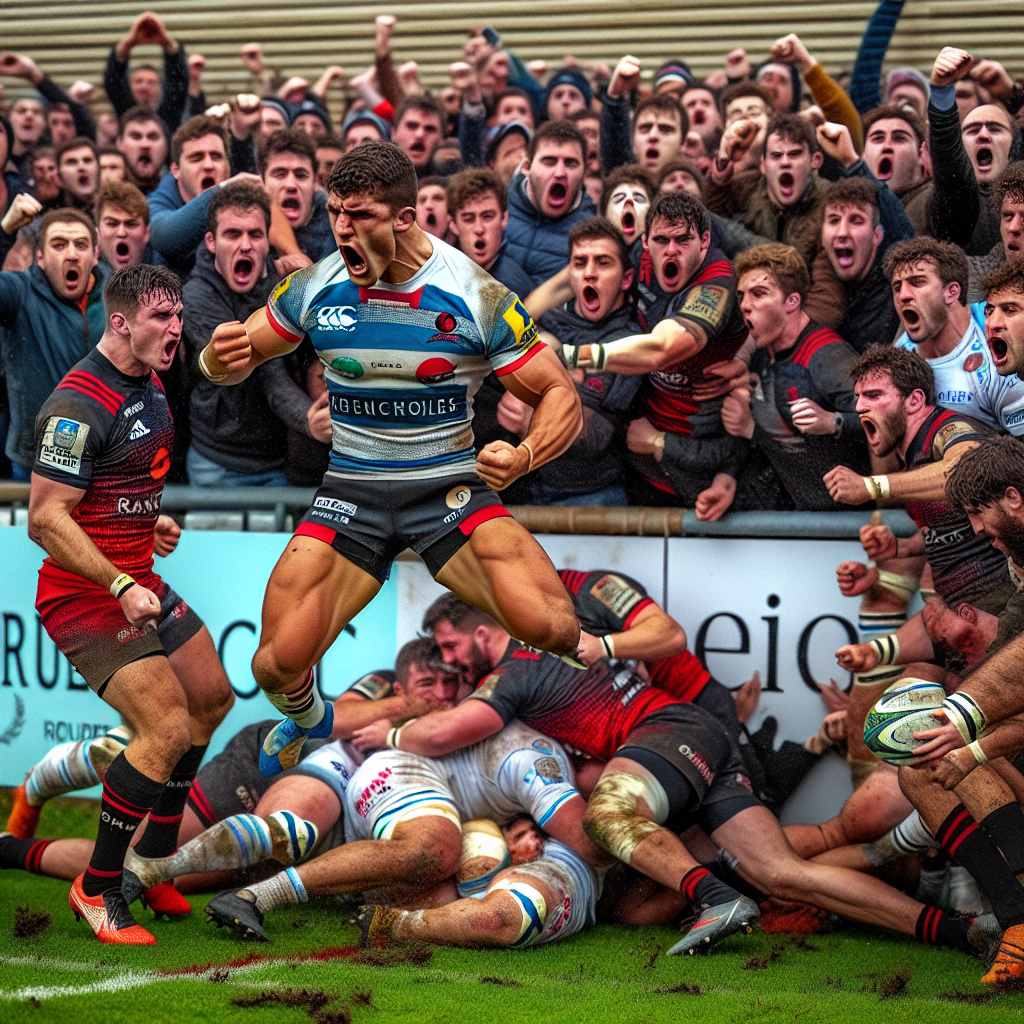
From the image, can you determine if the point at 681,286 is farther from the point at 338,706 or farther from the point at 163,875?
the point at 163,875

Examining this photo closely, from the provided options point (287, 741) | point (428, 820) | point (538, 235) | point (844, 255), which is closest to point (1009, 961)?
point (428, 820)

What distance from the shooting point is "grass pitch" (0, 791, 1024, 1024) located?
4406mm

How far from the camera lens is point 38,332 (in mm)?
7129

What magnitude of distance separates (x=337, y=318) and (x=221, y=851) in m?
2.19

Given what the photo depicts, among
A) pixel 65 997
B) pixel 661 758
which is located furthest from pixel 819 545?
pixel 65 997

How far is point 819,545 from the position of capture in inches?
251

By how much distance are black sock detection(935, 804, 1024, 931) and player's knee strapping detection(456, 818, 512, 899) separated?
1739 mm

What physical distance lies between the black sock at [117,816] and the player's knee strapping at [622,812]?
1696 mm

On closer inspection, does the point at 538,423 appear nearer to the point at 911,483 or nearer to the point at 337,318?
the point at 337,318

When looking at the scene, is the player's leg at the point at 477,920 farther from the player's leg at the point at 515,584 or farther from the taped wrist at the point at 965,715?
the taped wrist at the point at 965,715

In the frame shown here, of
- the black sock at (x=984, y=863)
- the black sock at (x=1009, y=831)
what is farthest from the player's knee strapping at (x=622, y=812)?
the black sock at (x=1009, y=831)

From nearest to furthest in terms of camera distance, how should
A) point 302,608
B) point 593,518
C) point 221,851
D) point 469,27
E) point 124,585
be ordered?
point 302,608, point 124,585, point 221,851, point 593,518, point 469,27

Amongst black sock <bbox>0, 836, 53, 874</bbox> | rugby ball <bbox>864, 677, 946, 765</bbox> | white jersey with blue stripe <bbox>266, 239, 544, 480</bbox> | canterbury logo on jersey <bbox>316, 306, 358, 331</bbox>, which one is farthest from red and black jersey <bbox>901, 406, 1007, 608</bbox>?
black sock <bbox>0, 836, 53, 874</bbox>

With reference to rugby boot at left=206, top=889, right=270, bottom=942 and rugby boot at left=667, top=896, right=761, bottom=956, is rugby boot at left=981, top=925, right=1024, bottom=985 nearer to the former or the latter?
rugby boot at left=667, top=896, right=761, bottom=956
